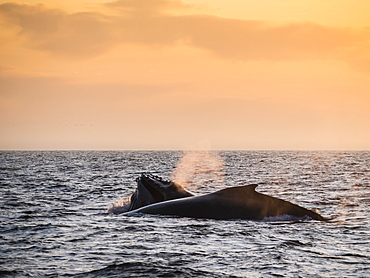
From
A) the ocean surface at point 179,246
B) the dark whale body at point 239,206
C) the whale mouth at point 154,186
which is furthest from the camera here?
the whale mouth at point 154,186

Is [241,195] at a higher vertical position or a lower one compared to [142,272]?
higher

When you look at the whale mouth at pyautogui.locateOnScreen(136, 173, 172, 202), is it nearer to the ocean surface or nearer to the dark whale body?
the ocean surface

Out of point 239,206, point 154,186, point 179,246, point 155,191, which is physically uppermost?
point 154,186

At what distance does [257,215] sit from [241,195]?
0.68 m

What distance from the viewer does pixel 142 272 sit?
9.48 metres

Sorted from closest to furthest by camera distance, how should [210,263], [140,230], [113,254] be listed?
[210,263]
[113,254]
[140,230]

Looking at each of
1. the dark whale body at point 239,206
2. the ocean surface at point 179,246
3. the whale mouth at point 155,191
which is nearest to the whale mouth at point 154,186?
the whale mouth at point 155,191

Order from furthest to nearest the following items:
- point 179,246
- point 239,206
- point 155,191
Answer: point 155,191 → point 239,206 → point 179,246

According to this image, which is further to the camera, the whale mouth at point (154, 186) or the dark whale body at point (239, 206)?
the whale mouth at point (154, 186)

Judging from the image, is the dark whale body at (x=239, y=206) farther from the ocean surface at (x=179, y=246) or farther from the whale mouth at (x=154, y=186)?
the whale mouth at (x=154, y=186)

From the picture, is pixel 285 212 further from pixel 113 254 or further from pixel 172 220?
pixel 113 254

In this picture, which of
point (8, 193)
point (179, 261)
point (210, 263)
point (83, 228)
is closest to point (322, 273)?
point (210, 263)

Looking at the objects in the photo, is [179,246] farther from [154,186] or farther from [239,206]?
[154,186]

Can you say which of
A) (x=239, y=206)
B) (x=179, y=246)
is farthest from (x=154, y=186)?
(x=179, y=246)
